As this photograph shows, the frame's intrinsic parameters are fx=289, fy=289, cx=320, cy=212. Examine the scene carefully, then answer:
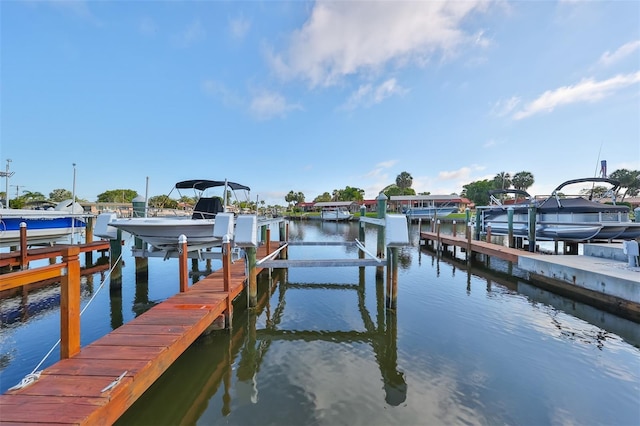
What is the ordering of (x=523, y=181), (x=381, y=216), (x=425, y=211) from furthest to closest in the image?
(x=523, y=181), (x=425, y=211), (x=381, y=216)

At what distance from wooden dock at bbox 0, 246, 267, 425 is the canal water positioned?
35.1 inches

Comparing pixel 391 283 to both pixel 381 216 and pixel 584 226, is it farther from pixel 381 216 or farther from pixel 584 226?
pixel 584 226

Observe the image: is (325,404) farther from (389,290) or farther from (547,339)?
(547,339)

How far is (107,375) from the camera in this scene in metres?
3.01

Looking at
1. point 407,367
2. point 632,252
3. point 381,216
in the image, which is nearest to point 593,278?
point 632,252

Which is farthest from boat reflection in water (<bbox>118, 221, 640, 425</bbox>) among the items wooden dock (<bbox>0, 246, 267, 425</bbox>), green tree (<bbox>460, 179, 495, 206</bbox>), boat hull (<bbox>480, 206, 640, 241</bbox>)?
green tree (<bbox>460, 179, 495, 206</bbox>)

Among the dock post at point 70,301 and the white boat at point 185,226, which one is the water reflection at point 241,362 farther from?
the white boat at point 185,226

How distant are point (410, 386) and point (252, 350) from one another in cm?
292

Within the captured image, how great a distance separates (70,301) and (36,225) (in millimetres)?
15852

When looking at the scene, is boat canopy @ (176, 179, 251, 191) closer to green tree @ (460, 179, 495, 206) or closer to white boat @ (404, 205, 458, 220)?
white boat @ (404, 205, 458, 220)

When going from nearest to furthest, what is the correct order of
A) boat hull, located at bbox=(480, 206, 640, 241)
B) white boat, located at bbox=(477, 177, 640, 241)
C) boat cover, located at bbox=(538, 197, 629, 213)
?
boat hull, located at bbox=(480, 206, 640, 241)
white boat, located at bbox=(477, 177, 640, 241)
boat cover, located at bbox=(538, 197, 629, 213)

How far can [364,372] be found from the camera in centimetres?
479

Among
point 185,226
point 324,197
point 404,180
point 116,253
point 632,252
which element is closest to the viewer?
point 632,252

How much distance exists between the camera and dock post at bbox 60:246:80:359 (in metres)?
3.12
